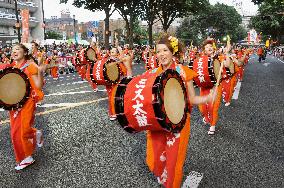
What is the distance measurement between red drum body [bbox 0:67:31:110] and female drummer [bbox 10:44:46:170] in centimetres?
11

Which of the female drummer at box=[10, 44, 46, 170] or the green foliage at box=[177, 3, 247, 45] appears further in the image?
the green foliage at box=[177, 3, 247, 45]

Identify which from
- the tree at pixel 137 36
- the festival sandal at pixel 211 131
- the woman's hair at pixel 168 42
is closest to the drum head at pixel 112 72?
the festival sandal at pixel 211 131

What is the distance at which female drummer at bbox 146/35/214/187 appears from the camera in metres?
3.66

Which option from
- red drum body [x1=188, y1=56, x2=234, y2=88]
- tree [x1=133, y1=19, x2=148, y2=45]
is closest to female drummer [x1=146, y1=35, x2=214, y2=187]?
red drum body [x1=188, y1=56, x2=234, y2=88]

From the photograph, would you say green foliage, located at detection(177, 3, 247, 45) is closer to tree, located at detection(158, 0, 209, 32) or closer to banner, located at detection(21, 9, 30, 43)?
tree, located at detection(158, 0, 209, 32)

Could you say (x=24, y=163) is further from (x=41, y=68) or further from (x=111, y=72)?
(x=111, y=72)

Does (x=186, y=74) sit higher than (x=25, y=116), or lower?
higher

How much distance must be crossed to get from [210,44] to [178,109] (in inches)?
153

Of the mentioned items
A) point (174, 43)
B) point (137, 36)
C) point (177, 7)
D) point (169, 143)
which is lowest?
point (169, 143)

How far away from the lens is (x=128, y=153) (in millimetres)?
5863

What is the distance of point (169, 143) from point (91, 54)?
366 inches

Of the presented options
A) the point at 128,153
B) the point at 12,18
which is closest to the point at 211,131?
the point at 128,153

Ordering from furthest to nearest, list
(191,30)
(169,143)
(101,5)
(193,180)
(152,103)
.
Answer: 1. (191,30)
2. (101,5)
3. (193,180)
4. (169,143)
5. (152,103)

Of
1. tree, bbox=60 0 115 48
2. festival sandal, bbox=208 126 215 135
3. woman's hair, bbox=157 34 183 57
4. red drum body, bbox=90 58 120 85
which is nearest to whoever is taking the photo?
woman's hair, bbox=157 34 183 57
